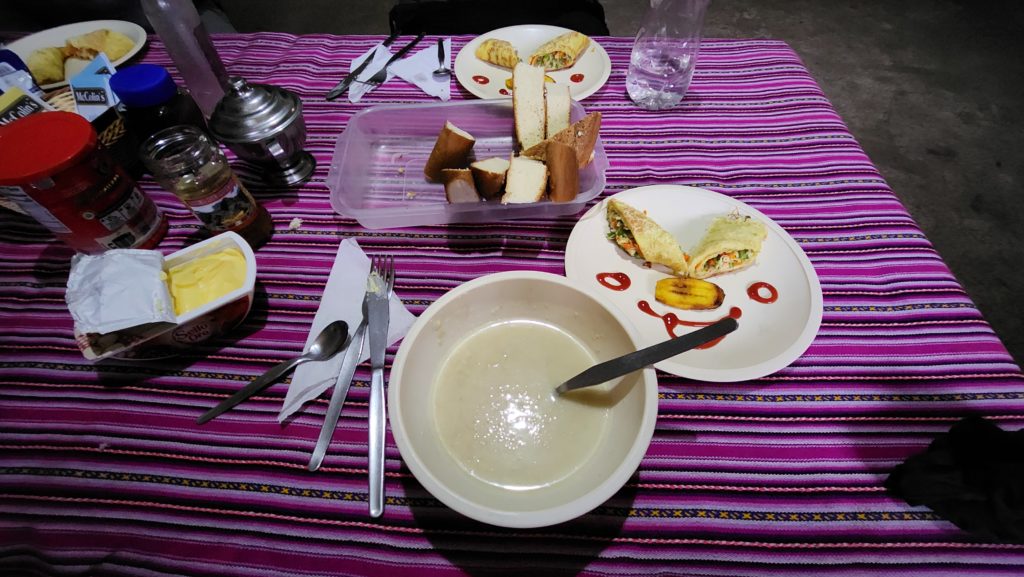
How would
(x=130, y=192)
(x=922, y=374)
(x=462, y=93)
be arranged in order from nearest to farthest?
(x=922, y=374) → (x=130, y=192) → (x=462, y=93)

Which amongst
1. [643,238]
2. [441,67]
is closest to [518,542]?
[643,238]

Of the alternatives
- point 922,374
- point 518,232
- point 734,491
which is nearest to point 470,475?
point 734,491

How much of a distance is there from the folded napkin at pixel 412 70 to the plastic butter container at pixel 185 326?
73cm

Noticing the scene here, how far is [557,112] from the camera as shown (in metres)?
1.10

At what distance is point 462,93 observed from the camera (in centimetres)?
138

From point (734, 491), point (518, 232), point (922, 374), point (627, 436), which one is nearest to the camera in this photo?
point (627, 436)

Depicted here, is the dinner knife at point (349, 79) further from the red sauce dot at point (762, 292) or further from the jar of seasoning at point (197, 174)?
the red sauce dot at point (762, 292)

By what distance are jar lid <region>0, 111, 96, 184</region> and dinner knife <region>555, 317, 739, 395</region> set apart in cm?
96

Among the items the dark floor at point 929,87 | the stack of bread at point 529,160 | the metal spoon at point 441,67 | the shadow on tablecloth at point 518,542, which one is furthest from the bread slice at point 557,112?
A: the dark floor at point 929,87

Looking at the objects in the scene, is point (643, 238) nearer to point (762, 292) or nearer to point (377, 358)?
point (762, 292)

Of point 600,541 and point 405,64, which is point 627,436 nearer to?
point 600,541

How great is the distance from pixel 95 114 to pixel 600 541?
4.50 ft

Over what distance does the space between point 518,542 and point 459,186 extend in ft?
2.31

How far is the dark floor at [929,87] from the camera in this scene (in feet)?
7.70
